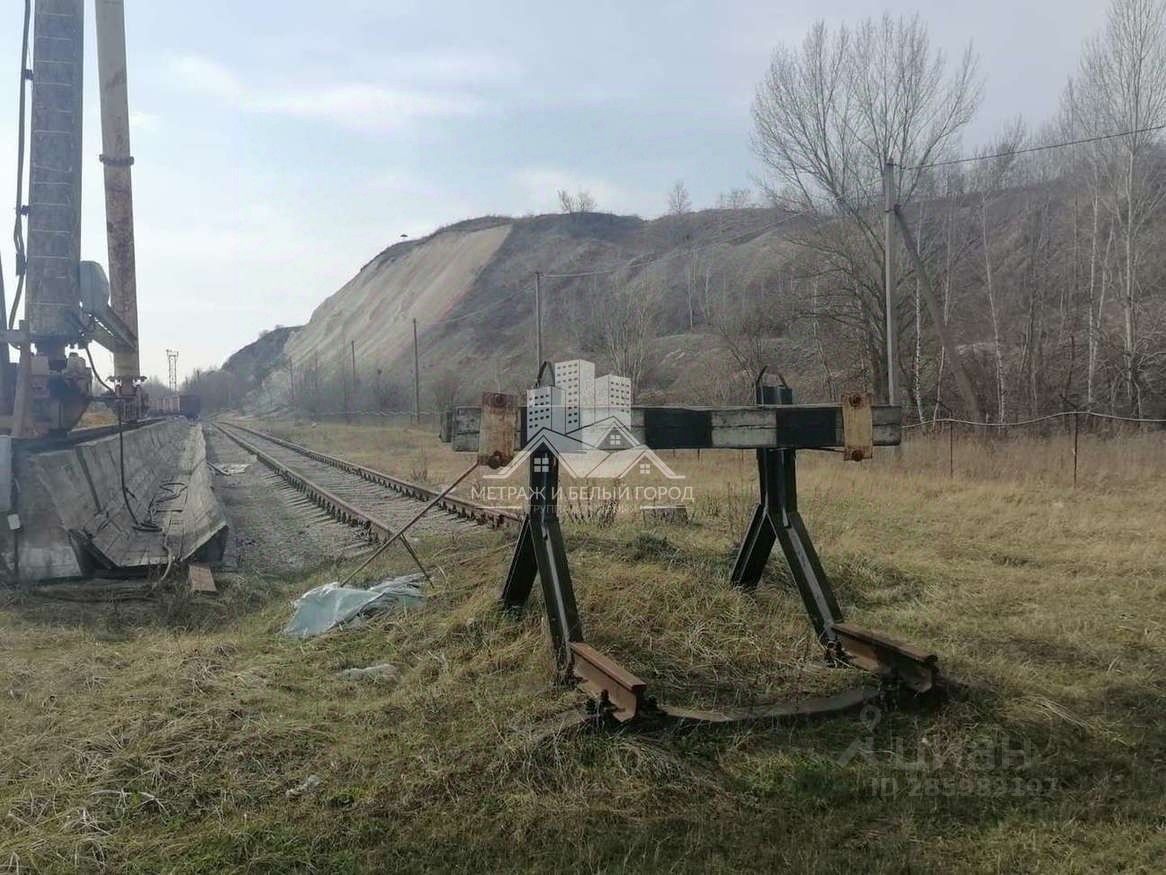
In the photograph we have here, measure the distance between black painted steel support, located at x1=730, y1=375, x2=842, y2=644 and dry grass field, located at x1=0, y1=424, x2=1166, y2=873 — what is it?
22cm

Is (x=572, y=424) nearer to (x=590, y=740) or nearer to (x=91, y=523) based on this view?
(x=590, y=740)

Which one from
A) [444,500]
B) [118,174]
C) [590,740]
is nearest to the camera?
[590,740]

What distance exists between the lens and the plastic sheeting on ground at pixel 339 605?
5652 mm

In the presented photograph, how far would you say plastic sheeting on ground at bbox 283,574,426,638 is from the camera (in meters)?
5.65

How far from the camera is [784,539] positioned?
4.89m

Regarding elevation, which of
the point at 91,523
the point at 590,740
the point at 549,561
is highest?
the point at 549,561

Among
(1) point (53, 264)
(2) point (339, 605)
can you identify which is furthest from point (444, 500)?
(2) point (339, 605)

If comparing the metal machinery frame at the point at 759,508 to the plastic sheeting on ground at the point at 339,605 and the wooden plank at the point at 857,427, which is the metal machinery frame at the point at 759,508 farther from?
the plastic sheeting on ground at the point at 339,605

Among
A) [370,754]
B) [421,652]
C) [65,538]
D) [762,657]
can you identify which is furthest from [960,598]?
[65,538]

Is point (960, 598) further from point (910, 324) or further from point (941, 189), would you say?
point (941, 189)

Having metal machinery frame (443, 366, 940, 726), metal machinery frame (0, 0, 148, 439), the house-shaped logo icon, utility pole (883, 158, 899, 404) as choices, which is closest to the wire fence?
utility pole (883, 158, 899, 404)

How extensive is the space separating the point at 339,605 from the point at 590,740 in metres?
2.76

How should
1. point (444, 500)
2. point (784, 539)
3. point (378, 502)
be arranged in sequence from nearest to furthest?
1. point (784, 539)
2. point (444, 500)
3. point (378, 502)

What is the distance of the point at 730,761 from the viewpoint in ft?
11.7
